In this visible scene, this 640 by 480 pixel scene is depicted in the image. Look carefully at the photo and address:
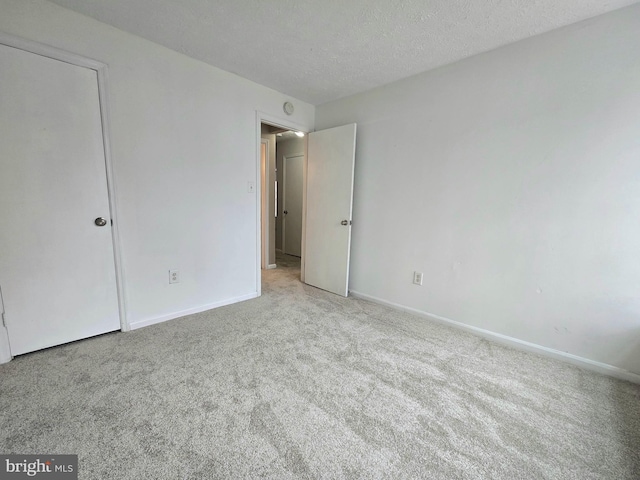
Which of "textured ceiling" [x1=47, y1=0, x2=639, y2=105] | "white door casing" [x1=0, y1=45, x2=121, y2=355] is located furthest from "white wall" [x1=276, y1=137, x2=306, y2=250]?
"white door casing" [x1=0, y1=45, x2=121, y2=355]

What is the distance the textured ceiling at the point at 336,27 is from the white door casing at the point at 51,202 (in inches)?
22.1

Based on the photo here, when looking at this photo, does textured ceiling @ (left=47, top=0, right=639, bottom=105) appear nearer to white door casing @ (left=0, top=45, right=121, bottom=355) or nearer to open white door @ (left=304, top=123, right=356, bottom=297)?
white door casing @ (left=0, top=45, right=121, bottom=355)

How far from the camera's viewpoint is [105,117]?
6.30 ft

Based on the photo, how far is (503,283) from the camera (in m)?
2.13

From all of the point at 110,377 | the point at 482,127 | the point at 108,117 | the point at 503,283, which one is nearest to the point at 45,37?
the point at 108,117

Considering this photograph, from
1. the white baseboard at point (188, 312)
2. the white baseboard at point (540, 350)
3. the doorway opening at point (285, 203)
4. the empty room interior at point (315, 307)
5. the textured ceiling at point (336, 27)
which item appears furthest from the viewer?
the doorway opening at point (285, 203)

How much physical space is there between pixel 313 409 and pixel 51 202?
2.20 metres

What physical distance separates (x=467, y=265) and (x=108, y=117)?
10.3 feet

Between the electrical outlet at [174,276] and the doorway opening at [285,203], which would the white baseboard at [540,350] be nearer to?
the electrical outlet at [174,276]

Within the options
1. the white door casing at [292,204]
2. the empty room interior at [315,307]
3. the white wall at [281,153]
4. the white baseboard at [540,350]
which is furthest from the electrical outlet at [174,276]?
the white wall at [281,153]

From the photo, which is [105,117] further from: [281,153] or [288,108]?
[281,153]

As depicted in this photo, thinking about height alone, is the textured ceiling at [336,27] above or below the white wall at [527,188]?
above

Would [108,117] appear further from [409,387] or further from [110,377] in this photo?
[409,387]

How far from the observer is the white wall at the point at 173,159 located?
1.89 m
